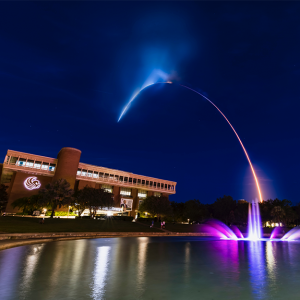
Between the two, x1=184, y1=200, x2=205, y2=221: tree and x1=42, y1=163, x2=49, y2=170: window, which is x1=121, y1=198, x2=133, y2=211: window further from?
x1=42, y1=163, x2=49, y2=170: window

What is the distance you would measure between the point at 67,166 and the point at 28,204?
58.3ft

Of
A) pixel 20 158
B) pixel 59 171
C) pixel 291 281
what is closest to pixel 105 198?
pixel 59 171

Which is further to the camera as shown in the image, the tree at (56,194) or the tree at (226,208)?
the tree at (226,208)

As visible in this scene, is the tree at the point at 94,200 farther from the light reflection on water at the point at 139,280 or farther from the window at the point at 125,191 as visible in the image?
the light reflection on water at the point at 139,280

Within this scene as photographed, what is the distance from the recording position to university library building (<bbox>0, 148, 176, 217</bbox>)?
74625mm

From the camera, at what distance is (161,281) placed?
8297mm

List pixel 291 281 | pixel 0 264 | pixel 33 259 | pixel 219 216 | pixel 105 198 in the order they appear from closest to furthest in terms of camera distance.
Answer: pixel 291 281, pixel 0 264, pixel 33 259, pixel 105 198, pixel 219 216

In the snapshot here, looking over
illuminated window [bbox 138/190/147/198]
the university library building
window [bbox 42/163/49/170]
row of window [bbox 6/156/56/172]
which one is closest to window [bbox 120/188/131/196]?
the university library building

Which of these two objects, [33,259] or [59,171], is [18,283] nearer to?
[33,259]

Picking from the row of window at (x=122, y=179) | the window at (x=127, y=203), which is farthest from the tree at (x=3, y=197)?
the window at (x=127, y=203)

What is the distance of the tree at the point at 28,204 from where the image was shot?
63.0 meters

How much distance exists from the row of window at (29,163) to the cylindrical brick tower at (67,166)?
335 centimetres

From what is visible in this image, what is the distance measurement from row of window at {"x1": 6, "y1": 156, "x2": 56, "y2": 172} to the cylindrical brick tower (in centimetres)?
335

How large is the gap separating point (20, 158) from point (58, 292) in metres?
79.5
